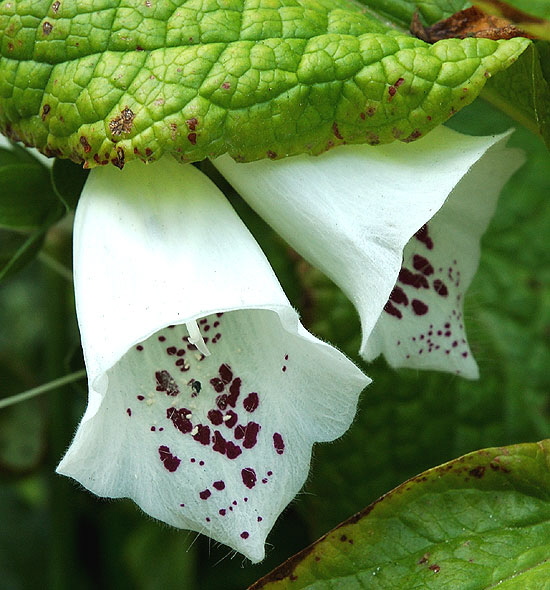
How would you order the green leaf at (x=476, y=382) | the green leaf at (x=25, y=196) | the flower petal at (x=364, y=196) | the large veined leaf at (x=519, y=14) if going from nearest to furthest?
the large veined leaf at (x=519, y=14), the flower petal at (x=364, y=196), the green leaf at (x=25, y=196), the green leaf at (x=476, y=382)

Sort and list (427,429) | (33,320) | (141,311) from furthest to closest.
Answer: (33,320)
(427,429)
(141,311)

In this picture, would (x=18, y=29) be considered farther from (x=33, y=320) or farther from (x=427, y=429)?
(x=33, y=320)

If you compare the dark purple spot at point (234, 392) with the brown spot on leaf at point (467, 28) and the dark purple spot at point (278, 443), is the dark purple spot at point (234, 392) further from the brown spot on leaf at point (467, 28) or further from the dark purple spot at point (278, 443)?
the brown spot on leaf at point (467, 28)

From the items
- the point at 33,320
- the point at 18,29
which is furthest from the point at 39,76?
the point at 33,320

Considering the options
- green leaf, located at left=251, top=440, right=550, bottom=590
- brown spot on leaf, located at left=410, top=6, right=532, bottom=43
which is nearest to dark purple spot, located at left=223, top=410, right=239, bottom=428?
green leaf, located at left=251, top=440, right=550, bottom=590

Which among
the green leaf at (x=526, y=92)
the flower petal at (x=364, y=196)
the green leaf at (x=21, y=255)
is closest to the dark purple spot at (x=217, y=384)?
the flower petal at (x=364, y=196)

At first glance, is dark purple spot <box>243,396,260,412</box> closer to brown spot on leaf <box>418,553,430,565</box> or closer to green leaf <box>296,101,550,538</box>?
brown spot on leaf <box>418,553,430,565</box>

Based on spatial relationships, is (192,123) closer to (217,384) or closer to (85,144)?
(85,144)
